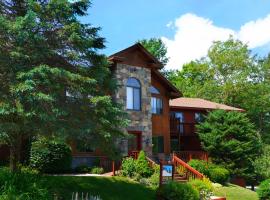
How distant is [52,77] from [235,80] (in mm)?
38507

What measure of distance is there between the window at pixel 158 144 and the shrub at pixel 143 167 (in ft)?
23.1

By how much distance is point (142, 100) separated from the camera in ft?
93.2

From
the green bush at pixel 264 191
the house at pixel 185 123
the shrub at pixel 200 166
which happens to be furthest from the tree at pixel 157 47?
the green bush at pixel 264 191

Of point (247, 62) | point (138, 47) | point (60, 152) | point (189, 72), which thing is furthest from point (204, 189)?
point (189, 72)

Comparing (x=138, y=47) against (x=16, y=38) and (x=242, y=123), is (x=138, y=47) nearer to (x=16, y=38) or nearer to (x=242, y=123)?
(x=242, y=123)

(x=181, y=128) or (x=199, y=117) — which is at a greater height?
(x=199, y=117)

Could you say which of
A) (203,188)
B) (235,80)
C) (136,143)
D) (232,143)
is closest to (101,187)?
(203,188)

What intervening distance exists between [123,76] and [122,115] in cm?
1068

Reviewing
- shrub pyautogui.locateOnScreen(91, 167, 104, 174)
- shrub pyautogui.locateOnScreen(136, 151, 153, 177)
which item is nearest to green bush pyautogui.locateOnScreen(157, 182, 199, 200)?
shrub pyautogui.locateOnScreen(136, 151, 153, 177)

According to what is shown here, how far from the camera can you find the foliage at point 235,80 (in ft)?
162

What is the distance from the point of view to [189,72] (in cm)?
6016

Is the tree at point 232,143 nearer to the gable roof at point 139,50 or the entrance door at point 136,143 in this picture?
the entrance door at point 136,143

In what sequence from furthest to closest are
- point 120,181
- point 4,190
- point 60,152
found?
1. point 60,152
2. point 120,181
3. point 4,190

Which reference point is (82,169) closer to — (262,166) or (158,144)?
(158,144)
